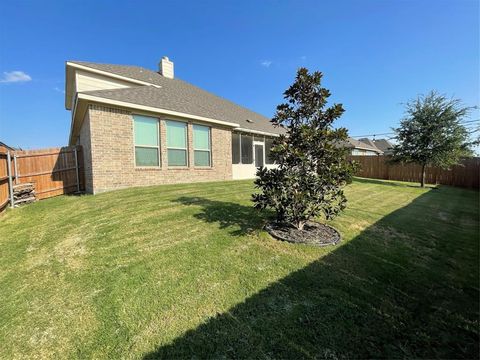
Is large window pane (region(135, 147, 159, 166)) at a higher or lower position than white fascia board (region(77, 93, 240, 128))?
lower

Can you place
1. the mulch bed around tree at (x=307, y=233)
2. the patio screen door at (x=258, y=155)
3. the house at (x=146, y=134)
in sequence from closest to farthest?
the mulch bed around tree at (x=307, y=233) < the house at (x=146, y=134) < the patio screen door at (x=258, y=155)

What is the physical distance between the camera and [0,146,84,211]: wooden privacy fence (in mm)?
7188

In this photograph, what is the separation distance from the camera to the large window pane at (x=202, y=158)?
1093 cm

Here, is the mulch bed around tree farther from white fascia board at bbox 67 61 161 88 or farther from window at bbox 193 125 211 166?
white fascia board at bbox 67 61 161 88

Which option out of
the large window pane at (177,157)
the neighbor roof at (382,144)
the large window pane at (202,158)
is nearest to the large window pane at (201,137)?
the large window pane at (202,158)

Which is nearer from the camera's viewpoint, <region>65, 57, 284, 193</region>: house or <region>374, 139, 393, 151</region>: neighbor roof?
<region>65, 57, 284, 193</region>: house

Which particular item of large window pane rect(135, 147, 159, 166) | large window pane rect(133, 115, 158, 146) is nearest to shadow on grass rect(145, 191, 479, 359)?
large window pane rect(135, 147, 159, 166)

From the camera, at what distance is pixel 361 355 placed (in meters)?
1.92

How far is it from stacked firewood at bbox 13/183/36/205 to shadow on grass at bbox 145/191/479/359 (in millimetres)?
8781

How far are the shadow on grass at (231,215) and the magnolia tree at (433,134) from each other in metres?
14.1

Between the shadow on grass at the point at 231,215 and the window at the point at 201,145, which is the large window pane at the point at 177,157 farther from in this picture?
the shadow on grass at the point at 231,215

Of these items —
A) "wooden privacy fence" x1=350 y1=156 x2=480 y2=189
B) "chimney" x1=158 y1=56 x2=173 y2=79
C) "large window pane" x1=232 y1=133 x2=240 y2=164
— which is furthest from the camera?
"chimney" x1=158 y1=56 x2=173 y2=79

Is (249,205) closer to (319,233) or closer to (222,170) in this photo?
(319,233)

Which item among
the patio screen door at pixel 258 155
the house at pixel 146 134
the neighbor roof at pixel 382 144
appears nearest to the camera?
the house at pixel 146 134
